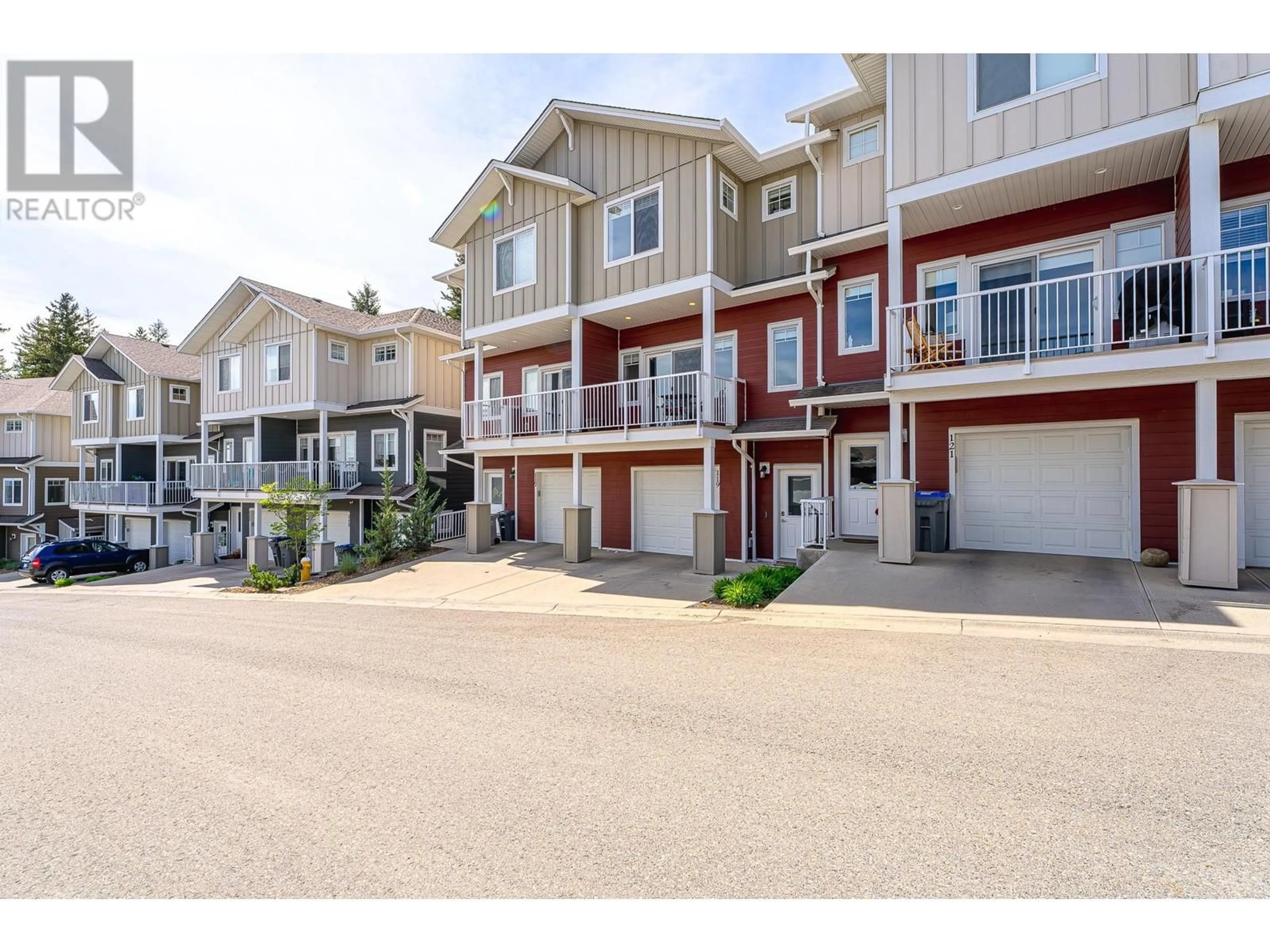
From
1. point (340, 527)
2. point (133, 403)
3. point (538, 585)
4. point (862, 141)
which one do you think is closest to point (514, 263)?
point (862, 141)

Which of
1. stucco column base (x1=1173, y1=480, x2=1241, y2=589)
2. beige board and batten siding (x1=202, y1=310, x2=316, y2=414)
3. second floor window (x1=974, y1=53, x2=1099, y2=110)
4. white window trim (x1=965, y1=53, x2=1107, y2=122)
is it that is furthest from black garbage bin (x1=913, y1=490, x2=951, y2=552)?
beige board and batten siding (x1=202, y1=310, x2=316, y2=414)

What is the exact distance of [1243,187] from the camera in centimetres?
884

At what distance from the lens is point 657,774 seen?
12.4 ft

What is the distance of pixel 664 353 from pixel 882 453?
19.7 feet

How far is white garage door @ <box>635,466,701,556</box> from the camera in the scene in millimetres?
14758

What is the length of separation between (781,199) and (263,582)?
1555cm

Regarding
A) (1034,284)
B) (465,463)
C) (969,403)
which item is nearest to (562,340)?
(465,463)

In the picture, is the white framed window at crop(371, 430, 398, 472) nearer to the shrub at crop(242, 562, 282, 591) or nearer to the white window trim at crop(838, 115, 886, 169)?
the shrub at crop(242, 562, 282, 591)

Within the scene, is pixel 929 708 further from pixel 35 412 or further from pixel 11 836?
pixel 35 412

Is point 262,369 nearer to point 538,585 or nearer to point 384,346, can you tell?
point 384,346

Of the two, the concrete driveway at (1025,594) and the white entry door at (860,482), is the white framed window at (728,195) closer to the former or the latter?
the white entry door at (860,482)

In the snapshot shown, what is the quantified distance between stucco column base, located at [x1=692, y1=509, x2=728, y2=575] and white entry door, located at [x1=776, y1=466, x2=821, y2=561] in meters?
1.88

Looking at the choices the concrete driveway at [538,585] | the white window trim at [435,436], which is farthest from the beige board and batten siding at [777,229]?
the white window trim at [435,436]

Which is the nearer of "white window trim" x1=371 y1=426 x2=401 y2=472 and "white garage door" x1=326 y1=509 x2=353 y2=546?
"white window trim" x1=371 y1=426 x2=401 y2=472
